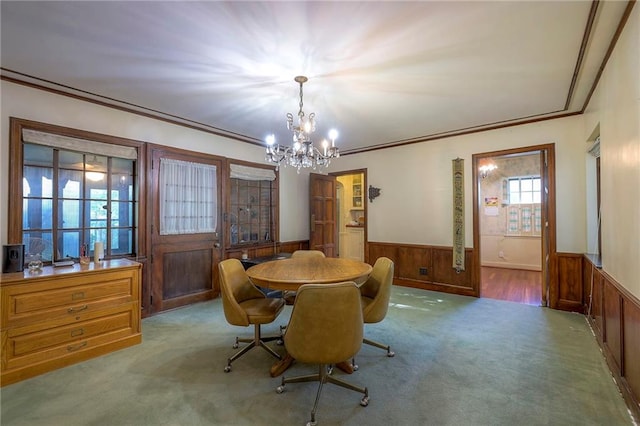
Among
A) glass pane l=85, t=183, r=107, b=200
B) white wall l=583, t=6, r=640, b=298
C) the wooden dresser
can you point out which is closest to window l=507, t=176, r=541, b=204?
white wall l=583, t=6, r=640, b=298

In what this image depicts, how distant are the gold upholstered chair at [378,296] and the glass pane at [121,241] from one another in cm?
296

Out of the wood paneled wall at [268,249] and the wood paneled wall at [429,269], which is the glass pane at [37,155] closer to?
the wood paneled wall at [268,249]

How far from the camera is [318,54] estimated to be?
2.37 meters

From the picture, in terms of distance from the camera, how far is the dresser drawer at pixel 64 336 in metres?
2.25

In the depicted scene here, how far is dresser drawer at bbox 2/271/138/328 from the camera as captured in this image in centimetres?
227

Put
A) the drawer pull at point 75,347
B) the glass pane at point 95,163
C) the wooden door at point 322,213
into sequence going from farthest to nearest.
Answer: the wooden door at point 322,213, the glass pane at point 95,163, the drawer pull at point 75,347

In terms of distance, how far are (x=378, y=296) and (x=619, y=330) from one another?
1.78 meters

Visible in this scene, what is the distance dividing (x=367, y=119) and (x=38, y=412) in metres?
4.17

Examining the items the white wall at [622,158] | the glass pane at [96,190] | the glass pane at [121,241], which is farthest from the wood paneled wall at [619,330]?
the glass pane at [96,190]

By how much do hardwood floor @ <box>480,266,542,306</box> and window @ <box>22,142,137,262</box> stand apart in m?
5.25

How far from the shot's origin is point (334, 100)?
10.9 feet

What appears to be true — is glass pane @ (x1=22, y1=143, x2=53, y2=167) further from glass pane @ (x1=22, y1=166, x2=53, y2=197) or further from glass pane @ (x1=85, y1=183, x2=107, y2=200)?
glass pane @ (x1=85, y1=183, x2=107, y2=200)

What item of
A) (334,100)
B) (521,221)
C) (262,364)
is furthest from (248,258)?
(521,221)

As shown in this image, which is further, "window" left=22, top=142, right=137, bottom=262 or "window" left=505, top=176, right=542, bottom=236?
"window" left=505, top=176, right=542, bottom=236
